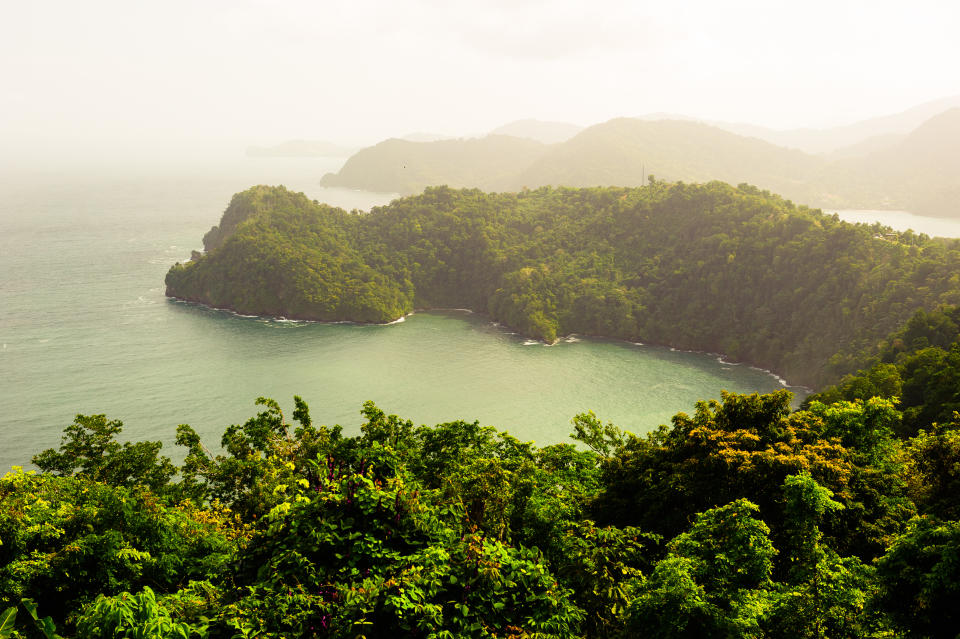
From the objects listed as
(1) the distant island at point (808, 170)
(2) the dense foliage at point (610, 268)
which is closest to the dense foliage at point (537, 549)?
(2) the dense foliage at point (610, 268)

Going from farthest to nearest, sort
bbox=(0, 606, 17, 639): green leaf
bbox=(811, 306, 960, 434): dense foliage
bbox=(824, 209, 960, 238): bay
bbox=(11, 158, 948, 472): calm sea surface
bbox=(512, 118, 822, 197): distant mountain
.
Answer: bbox=(512, 118, 822, 197): distant mountain
bbox=(824, 209, 960, 238): bay
bbox=(11, 158, 948, 472): calm sea surface
bbox=(811, 306, 960, 434): dense foliage
bbox=(0, 606, 17, 639): green leaf

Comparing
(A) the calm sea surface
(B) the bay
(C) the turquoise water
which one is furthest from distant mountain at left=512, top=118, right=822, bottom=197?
(C) the turquoise water

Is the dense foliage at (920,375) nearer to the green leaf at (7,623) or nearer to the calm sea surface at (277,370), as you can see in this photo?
the calm sea surface at (277,370)

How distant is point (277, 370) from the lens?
2227 inches

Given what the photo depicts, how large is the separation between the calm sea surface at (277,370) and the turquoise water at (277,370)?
0.18 meters

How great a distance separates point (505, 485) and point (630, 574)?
3.38 meters

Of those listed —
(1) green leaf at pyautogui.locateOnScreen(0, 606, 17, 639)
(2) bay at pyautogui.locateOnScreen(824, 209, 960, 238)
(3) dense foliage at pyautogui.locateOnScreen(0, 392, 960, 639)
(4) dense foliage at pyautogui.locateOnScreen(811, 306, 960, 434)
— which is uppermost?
(2) bay at pyautogui.locateOnScreen(824, 209, 960, 238)

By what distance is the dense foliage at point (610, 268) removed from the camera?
58781 millimetres

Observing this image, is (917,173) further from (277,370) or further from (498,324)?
(277,370)

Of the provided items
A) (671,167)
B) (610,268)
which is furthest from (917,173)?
(610,268)

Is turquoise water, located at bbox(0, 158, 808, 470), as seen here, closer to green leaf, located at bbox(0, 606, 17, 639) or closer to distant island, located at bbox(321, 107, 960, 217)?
green leaf, located at bbox(0, 606, 17, 639)

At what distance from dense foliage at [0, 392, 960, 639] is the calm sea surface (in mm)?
27254

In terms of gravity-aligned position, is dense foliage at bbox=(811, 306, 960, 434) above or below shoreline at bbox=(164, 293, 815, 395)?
above

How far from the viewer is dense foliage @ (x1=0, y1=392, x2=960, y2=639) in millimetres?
7770
